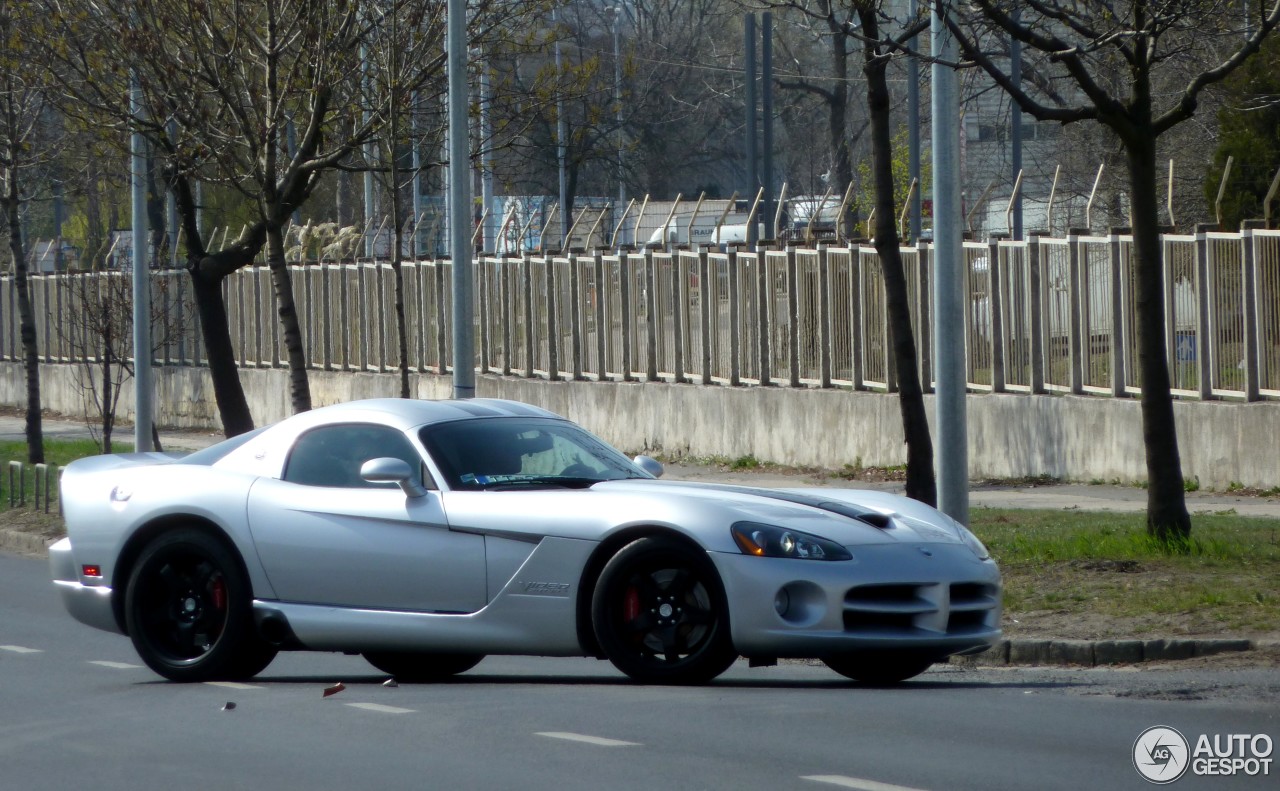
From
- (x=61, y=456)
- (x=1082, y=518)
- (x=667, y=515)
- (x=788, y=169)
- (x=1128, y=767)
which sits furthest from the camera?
(x=788, y=169)

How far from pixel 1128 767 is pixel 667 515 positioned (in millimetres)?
2406

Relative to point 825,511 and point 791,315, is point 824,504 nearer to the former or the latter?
point 825,511

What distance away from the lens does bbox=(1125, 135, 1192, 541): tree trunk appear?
12.6m

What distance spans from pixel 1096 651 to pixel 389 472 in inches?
158

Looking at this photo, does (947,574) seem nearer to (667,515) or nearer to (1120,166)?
(667,515)

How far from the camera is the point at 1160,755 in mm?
6961

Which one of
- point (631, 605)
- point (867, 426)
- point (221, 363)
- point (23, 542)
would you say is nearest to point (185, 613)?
point (631, 605)

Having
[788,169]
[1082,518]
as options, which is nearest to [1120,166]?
[1082,518]

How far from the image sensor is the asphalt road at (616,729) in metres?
6.81

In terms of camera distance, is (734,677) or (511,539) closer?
(511,539)

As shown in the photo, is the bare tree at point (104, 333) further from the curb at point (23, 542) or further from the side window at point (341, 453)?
the side window at point (341, 453)

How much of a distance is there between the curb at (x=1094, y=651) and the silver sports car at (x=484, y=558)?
145 cm

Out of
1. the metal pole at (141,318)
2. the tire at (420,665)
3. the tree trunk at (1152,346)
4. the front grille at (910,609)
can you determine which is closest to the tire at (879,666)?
the front grille at (910,609)

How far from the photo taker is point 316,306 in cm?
3198
